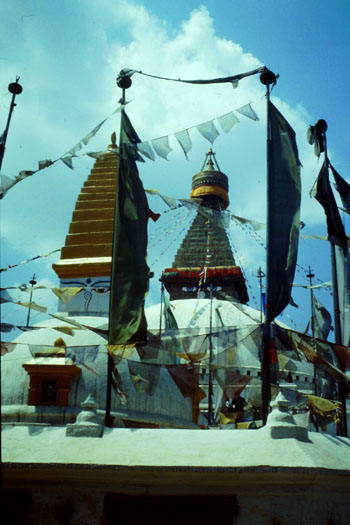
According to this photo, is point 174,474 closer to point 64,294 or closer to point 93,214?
point 64,294

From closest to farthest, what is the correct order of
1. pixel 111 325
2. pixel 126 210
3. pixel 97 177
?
1. pixel 111 325
2. pixel 126 210
3. pixel 97 177

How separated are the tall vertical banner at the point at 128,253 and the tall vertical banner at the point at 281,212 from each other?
8.28 ft

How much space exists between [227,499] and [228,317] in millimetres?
29802

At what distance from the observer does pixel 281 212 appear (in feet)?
36.1

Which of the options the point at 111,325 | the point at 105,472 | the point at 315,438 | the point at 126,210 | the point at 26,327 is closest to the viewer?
the point at 105,472

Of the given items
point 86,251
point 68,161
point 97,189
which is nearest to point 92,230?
point 86,251

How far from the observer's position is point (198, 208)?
1240 centimetres

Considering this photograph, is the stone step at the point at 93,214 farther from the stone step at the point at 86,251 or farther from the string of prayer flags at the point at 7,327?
the string of prayer flags at the point at 7,327

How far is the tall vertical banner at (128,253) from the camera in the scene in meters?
10.1

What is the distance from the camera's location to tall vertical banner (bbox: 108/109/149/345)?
10.1 m

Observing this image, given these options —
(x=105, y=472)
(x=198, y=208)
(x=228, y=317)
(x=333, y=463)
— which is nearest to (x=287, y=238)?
(x=198, y=208)

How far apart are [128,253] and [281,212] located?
10.8 ft

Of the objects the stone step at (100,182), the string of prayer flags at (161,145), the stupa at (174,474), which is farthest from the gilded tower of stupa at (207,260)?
the stupa at (174,474)

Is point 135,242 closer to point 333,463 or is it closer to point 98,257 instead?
point 333,463
